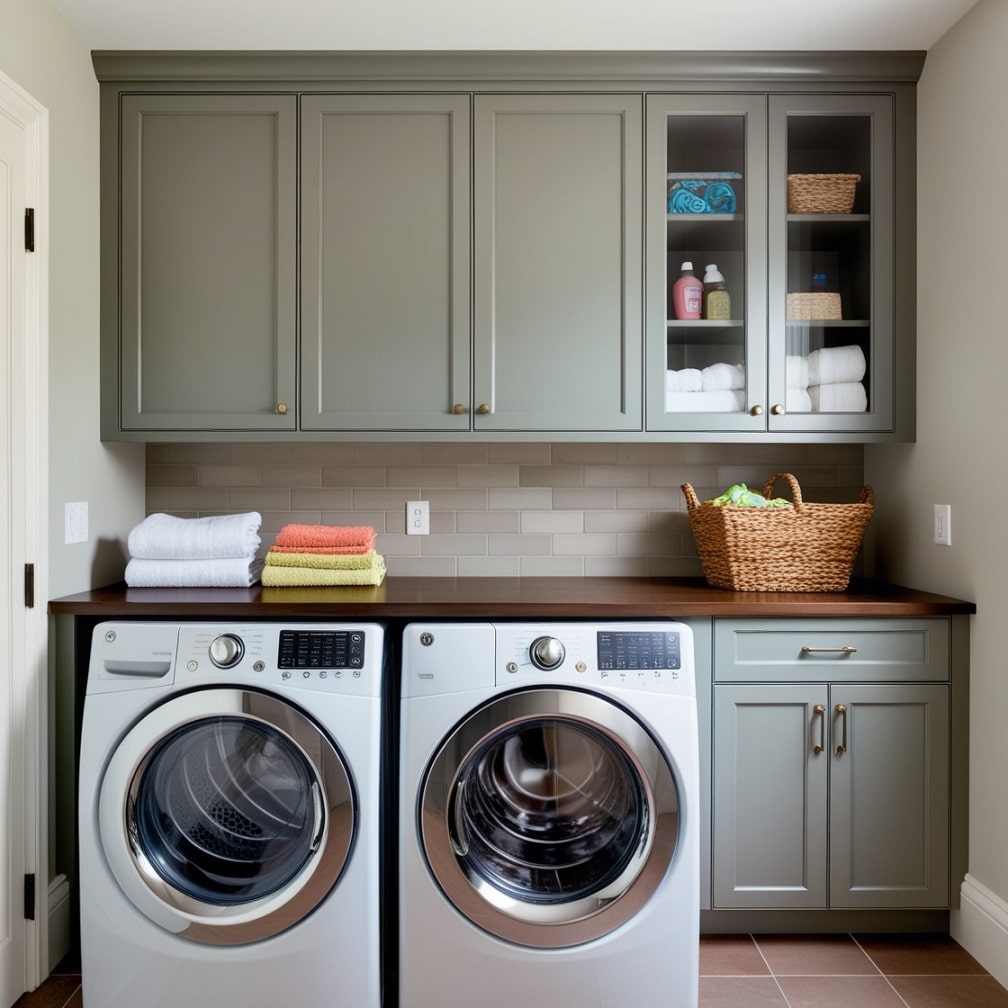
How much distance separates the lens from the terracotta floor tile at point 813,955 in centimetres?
201

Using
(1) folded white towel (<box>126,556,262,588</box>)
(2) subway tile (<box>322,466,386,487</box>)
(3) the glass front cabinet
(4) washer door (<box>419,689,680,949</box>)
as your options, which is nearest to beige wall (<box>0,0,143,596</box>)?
(1) folded white towel (<box>126,556,262,588</box>)

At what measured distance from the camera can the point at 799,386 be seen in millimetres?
2340

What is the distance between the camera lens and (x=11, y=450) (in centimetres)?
189

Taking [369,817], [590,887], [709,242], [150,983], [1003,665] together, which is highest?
[709,242]

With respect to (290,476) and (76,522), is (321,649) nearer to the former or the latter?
(76,522)

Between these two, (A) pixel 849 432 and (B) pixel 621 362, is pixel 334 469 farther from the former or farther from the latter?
(A) pixel 849 432

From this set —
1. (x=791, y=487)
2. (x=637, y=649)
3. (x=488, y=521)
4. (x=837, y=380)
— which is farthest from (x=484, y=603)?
(x=837, y=380)

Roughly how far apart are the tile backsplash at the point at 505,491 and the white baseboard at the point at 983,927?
45.8 inches

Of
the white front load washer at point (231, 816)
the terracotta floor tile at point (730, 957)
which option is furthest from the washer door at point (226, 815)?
the terracotta floor tile at point (730, 957)

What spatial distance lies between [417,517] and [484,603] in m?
0.72

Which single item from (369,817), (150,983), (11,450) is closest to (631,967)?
(369,817)

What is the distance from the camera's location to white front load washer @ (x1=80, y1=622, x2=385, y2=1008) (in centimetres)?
180

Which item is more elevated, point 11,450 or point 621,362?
point 621,362

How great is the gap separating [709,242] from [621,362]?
17.3 inches
